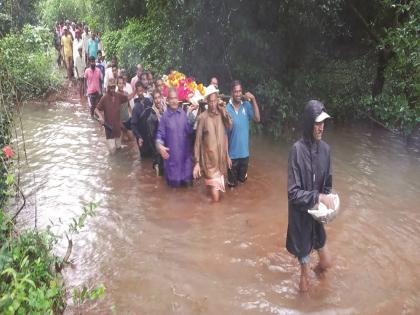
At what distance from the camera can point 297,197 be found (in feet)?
12.9

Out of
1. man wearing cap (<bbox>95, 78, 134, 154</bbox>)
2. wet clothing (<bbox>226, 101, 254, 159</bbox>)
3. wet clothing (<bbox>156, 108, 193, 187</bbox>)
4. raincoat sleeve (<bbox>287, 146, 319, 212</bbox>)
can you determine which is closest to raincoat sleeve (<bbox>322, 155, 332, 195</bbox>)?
raincoat sleeve (<bbox>287, 146, 319, 212</bbox>)

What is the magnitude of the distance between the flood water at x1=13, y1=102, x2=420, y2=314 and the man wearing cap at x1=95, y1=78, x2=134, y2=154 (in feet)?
1.60

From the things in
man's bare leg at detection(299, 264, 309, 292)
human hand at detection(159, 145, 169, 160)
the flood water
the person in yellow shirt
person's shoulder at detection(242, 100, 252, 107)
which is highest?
the person in yellow shirt

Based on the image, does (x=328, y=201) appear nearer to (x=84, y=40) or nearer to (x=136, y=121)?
(x=136, y=121)

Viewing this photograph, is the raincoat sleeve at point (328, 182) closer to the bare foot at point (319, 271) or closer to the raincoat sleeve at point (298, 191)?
the raincoat sleeve at point (298, 191)

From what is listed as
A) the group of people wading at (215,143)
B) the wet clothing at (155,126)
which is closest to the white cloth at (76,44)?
the group of people wading at (215,143)

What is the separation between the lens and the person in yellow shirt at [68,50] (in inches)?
646

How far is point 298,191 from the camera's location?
397 centimetres

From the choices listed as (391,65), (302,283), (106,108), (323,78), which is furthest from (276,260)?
(323,78)

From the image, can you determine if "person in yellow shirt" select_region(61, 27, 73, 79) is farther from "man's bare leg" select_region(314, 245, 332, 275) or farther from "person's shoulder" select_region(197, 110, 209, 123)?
"man's bare leg" select_region(314, 245, 332, 275)

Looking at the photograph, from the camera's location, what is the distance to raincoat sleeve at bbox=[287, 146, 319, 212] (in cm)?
389

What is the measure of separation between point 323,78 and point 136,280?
7.31 metres

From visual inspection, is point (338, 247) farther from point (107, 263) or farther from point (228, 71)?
point (228, 71)

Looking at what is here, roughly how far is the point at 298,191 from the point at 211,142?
2.70 meters
